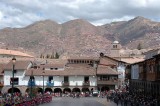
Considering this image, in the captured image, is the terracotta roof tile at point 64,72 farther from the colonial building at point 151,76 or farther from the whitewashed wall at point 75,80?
the colonial building at point 151,76

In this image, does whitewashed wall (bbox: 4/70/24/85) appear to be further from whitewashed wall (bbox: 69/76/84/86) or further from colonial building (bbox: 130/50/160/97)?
colonial building (bbox: 130/50/160/97)

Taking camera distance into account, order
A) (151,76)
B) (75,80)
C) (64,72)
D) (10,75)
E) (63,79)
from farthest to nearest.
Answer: (64,72) < (75,80) < (63,79) < (10,75) < (151,76)

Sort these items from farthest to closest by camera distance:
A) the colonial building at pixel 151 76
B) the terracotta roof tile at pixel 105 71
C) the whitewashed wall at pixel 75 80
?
the whitewashed wall at pixel 75 80, the terracotta roof tile at pixel 105 71, the colonial building at pixel 151 76

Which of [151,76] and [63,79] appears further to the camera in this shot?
[63,79]

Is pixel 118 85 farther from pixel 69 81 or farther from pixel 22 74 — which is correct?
pixel 22 74

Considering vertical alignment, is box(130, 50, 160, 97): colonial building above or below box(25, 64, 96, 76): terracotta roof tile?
below

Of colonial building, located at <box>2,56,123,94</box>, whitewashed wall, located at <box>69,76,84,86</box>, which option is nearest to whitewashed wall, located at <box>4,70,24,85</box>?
colonial building, located at <box>2,56,123,94</box>

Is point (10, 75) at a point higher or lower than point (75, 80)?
higher

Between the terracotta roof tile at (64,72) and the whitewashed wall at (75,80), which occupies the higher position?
the terracotta roof tile at (64,72)

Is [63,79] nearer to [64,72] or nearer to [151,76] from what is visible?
[64,72]

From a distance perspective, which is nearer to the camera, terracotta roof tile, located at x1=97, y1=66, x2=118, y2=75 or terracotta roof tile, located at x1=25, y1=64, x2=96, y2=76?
terracotta roof tile, located at x1=97, y1=66, x2=118, y2=75

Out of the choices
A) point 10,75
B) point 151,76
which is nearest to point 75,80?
point 10,75

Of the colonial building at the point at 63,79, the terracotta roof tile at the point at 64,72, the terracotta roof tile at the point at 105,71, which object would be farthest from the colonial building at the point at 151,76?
the terracotta roof tile at the point at 64,72

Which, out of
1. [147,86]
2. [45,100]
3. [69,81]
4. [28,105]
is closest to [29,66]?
[69,81]
